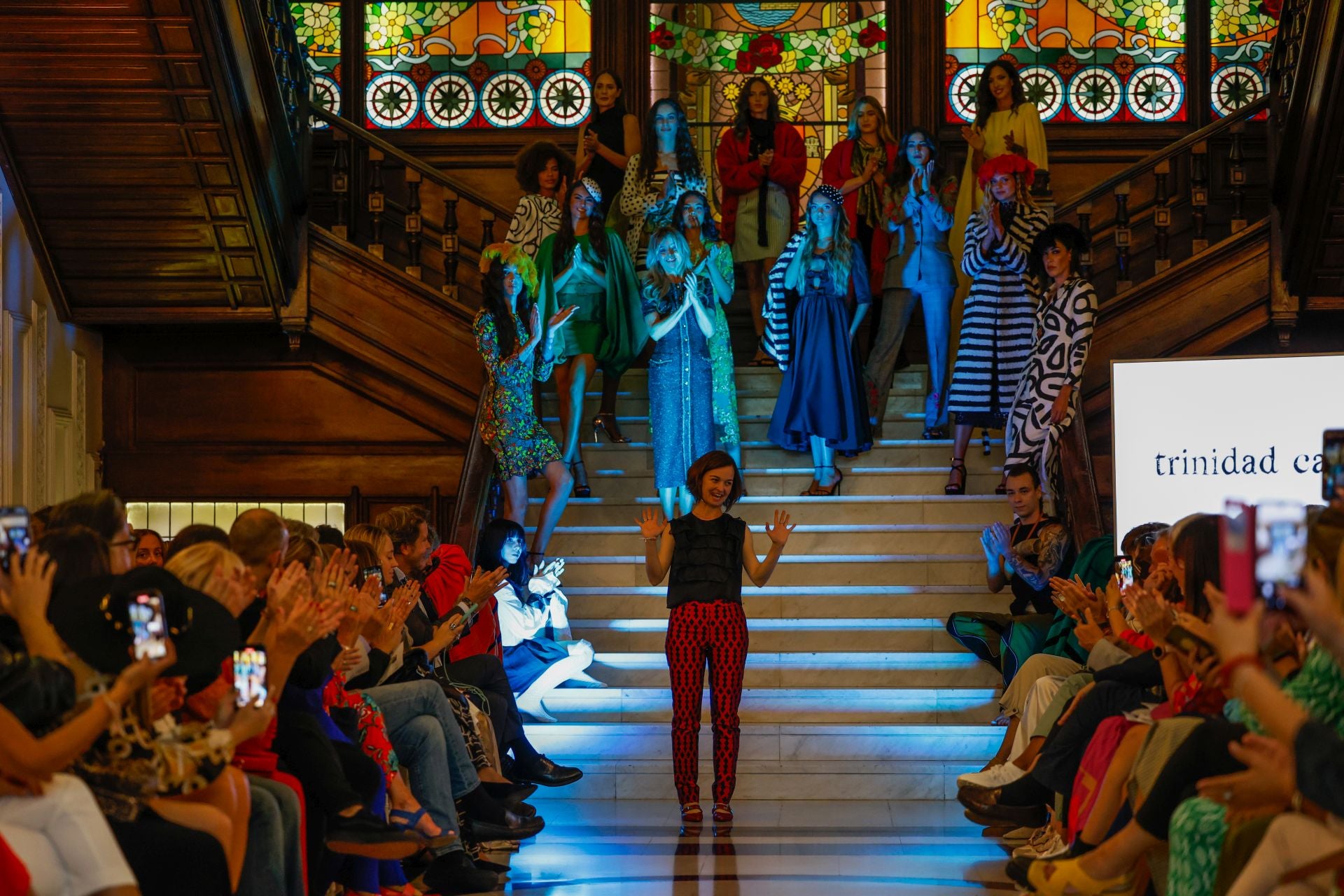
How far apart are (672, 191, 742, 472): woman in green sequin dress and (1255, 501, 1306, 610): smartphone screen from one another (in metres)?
5.24

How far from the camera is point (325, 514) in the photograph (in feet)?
33.1

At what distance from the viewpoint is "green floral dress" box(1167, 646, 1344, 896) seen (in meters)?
3.19

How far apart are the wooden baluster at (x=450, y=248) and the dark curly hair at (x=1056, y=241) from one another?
3.32 meters

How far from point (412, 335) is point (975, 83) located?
14.5 ft

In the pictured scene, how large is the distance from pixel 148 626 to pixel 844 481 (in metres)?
6.02

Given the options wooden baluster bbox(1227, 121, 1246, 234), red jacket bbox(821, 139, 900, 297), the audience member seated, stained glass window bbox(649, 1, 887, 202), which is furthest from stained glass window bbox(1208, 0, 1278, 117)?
the audience member seated

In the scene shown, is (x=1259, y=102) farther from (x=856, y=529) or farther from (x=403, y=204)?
(x=403, y=204)

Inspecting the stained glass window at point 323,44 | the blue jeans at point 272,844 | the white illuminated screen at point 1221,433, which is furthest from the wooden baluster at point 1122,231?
the blue jeans at point 272,844

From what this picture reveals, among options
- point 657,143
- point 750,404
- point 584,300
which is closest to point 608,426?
point 584,300

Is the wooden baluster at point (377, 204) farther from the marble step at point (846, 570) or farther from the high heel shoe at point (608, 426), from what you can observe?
the marble step at point (846, 570)

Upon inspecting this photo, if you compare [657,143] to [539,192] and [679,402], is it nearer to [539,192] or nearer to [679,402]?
[539,192]

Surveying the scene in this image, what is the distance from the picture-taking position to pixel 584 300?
8734mm

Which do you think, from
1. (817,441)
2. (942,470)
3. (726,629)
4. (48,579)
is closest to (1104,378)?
(942,470)

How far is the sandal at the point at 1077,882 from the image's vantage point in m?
4.10
